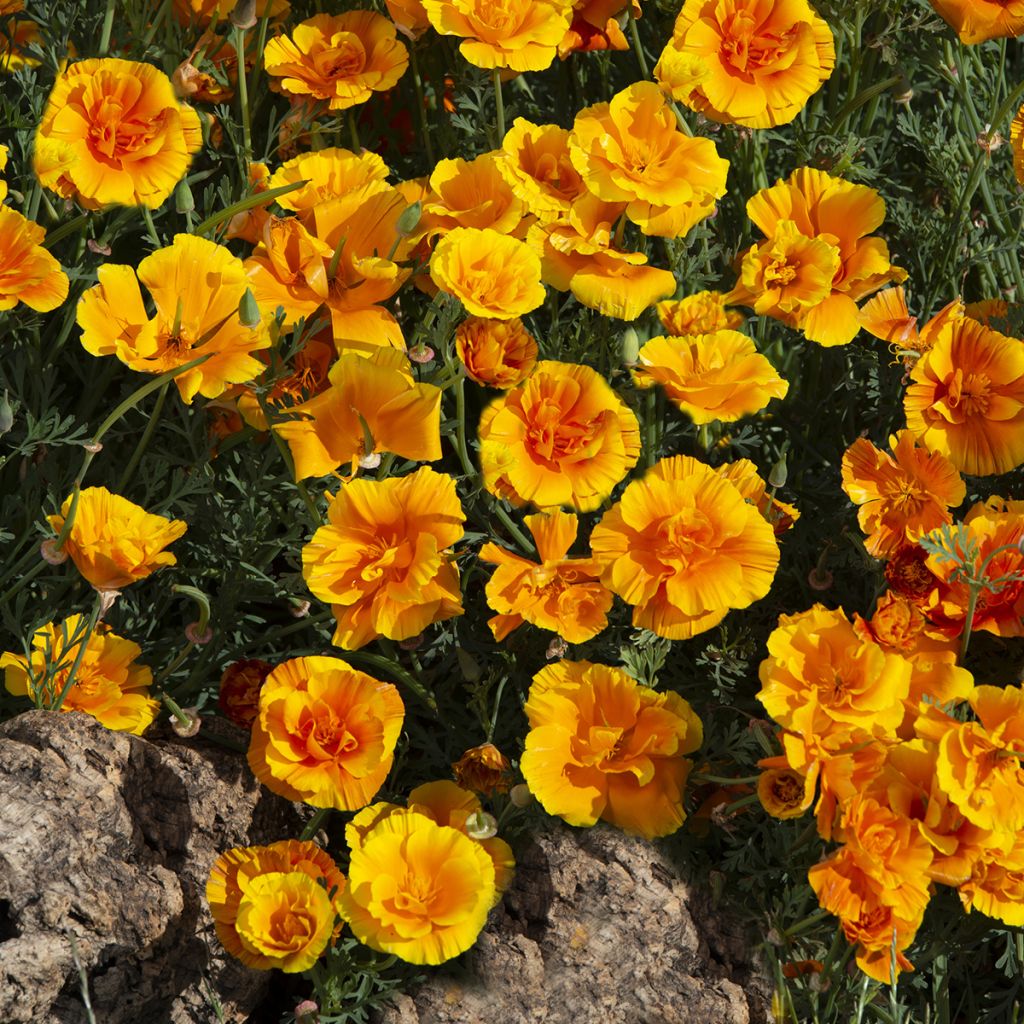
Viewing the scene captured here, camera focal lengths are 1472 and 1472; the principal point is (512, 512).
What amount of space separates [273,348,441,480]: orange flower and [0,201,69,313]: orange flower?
0.38m

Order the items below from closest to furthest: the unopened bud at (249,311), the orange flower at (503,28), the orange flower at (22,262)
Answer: the unopened bud at (249,311), the orange flower at (22,262), the orange flower at (503,28)

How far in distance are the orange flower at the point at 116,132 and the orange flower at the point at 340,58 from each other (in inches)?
8.8

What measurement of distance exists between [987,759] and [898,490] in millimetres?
411

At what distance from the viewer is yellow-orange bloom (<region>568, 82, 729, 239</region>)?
6.35ft

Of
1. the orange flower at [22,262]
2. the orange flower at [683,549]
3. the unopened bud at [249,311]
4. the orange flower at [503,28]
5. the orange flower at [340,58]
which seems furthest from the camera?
the orange flower at [340,58]

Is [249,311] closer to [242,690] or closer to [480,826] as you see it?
[242,690]

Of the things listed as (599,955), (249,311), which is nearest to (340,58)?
(249,311)

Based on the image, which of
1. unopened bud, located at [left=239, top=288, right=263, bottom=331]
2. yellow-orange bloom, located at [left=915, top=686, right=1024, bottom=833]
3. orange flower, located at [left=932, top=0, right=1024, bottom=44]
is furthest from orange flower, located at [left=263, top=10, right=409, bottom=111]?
yellow-orange bloom, located at [left=915, top=686, right=1024, bottom=833]

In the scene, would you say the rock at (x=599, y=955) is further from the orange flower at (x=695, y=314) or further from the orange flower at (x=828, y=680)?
the orange flower at (x=695, y=314)

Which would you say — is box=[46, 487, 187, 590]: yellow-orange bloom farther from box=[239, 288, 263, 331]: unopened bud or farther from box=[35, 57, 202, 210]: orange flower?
box=[35, 57, 202, 210]: orange flower

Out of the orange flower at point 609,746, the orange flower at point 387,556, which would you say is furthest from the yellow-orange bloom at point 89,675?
the orange flower at point 609,746

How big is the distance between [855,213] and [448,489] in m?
0.75

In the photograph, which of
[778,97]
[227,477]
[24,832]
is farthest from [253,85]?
[24,832]

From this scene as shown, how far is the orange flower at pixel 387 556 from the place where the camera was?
1.78 m
